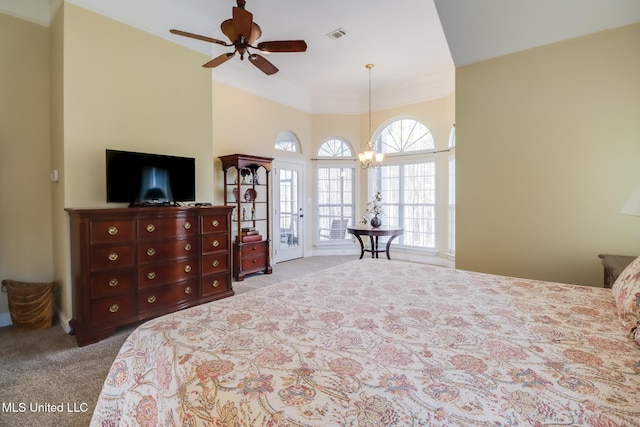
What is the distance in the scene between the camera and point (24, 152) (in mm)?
2922

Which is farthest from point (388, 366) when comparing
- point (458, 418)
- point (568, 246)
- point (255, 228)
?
point (255, 228)

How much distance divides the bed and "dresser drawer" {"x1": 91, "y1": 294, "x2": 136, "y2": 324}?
170cm

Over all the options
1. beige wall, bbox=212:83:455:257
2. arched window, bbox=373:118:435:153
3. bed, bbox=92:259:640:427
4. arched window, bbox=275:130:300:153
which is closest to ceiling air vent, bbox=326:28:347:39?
beige wall, bbox=212:83:455:257

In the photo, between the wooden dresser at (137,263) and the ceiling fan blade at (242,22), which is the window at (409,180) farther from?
the ceiling fan blade at (242,22)

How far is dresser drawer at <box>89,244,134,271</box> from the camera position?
98.4 inches

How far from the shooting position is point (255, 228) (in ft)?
17.1

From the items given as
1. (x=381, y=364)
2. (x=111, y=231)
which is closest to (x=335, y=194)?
(x=111, y=231)

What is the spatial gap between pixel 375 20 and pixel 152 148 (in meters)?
3.04

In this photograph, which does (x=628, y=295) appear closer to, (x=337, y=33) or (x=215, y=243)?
(x=215, y=243)

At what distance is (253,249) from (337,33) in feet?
11.0

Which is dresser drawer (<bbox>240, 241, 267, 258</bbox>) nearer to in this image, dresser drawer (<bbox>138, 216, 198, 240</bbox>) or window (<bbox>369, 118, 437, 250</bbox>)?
dresser drawer (<bbox>138, 216, 198, 240</bbox>)

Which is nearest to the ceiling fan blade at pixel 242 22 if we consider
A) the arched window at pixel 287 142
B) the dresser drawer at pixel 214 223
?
the dresser drawer at pixel 214 223

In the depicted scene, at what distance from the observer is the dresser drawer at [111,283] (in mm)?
2512

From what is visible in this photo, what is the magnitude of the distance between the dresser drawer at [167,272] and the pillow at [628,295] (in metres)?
3.25
